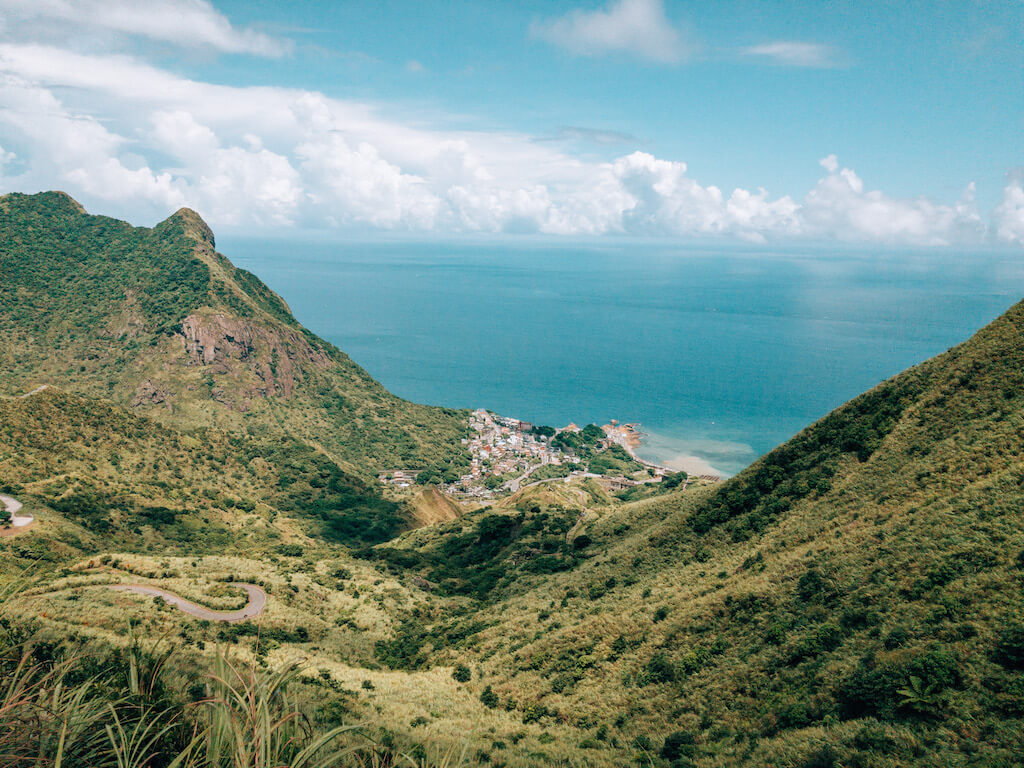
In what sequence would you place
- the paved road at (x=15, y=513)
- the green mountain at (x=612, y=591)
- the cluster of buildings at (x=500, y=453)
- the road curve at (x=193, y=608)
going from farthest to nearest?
1. the cluster of buildings at (x=500, y=453)
2. the paved road at (x=15, y=513)
3. the road curve at (x=193, y=608)
4. the green mountain at (x=612, y=591)

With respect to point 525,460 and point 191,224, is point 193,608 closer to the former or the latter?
point 525,460

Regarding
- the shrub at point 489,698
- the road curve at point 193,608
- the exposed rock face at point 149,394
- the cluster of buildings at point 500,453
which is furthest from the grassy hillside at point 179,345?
the shrub at point 489,698

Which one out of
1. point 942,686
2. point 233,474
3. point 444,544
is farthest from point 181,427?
point 942,686

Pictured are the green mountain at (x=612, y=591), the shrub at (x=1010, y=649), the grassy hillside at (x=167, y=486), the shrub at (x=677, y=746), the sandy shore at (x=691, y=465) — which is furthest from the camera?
the sandy shore at (x=691, y=465)

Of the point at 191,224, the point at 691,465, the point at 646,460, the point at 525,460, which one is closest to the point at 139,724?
the point at 525,460

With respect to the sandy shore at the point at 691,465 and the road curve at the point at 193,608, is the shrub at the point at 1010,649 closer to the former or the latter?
the road curve at the point at 193,608

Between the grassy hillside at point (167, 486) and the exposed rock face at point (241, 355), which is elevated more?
the exposed rock face at point (241, 355)

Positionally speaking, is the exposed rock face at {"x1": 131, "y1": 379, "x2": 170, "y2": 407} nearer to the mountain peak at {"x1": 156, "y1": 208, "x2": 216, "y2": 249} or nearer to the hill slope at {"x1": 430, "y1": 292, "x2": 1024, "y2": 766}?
the mountain peak at {"x1": 156, "y1": 208, "x2": 216, "y2": 249}
